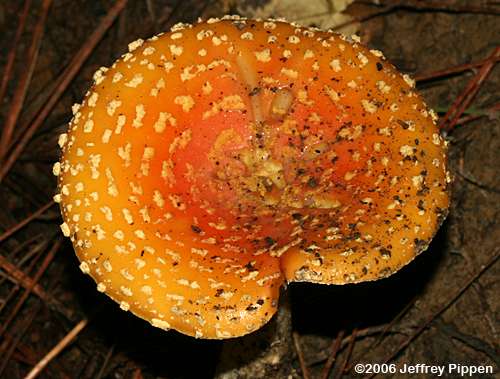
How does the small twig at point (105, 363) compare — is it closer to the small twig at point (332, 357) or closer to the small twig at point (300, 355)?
the small twig at point (300, 355)

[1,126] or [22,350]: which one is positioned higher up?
[1,126]

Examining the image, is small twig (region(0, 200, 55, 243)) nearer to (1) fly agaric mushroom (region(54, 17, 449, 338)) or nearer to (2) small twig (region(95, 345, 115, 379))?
(2) small twig (region(95, 345, 115, 379))

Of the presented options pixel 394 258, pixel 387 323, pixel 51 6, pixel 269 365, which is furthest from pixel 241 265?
pixel 51 6

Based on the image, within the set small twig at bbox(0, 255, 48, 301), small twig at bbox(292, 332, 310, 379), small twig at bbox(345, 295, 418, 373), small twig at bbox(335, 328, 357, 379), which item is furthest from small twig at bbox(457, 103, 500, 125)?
small twig at bbox(0, 255, 48, 301)

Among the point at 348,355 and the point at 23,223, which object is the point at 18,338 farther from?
the point at 348,355

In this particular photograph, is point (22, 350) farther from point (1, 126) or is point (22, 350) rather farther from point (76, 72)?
point (76, 72)

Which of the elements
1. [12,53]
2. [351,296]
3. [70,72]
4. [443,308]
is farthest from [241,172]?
[12,53]
